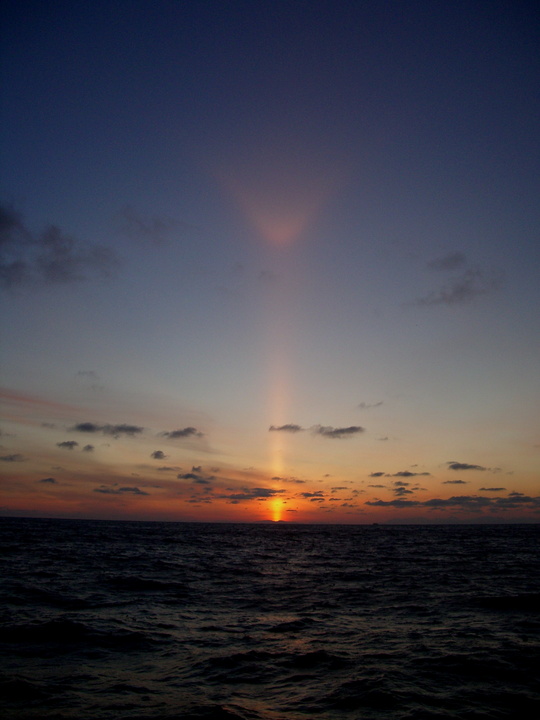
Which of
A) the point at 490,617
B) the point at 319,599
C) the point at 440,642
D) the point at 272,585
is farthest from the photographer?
the point at 272,585

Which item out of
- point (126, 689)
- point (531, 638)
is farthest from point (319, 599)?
point (126, 689)

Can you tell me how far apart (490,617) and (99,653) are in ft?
53.5

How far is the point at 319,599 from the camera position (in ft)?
81.3

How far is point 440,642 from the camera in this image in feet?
53.2

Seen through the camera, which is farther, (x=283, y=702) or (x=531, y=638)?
(x=531, y=638)

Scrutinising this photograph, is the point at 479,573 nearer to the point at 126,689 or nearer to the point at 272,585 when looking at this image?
the point at 272,585

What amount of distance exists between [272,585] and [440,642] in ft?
50.6

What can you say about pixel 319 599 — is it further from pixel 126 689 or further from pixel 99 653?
pixel 126 689

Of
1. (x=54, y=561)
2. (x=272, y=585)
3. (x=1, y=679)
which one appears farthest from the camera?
(x=54, y=561)

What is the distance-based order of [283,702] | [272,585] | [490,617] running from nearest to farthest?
[283,702]
[490,617]
[272,585]

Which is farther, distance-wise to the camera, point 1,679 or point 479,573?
point 479,573

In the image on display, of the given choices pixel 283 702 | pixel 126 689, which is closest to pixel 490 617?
pixel 283 702

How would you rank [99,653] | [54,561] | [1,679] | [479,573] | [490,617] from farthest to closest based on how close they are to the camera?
1. [54,561]
2. [479,573]
3. [490,617]
4. [99,653]
5. [1,679]

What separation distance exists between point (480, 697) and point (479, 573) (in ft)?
90.0
